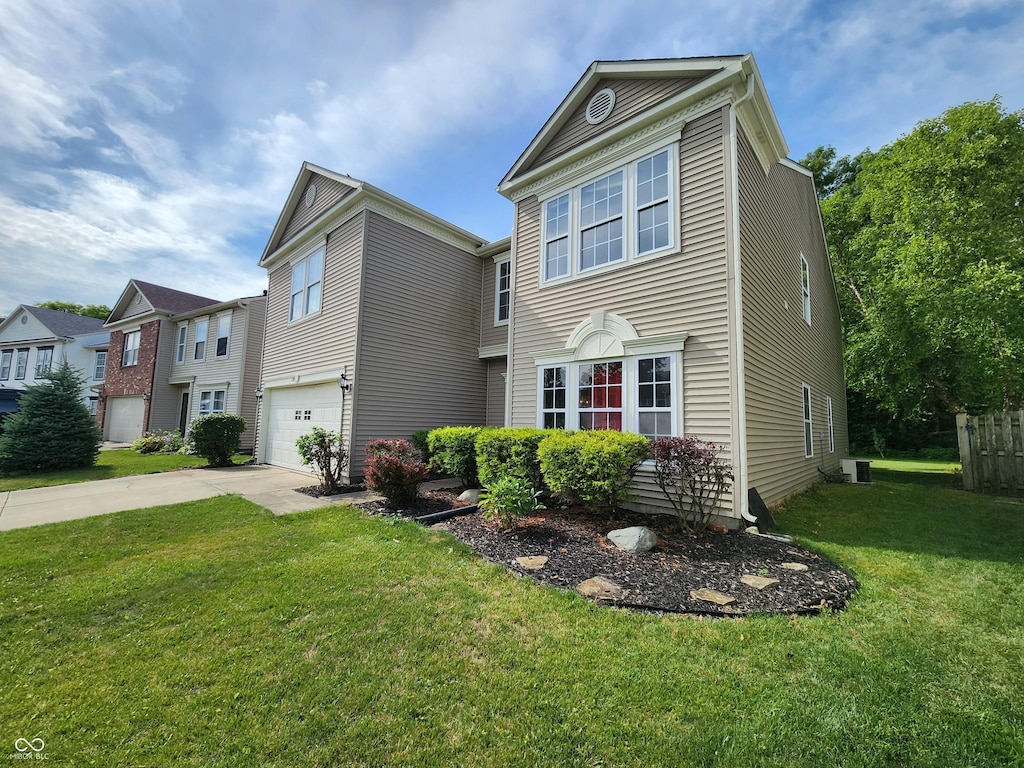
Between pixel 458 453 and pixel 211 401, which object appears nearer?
pixel 458 453

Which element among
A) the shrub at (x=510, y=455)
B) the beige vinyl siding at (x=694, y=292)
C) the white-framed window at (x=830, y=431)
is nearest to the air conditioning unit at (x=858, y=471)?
the white-framed window at (x=830, y=431)

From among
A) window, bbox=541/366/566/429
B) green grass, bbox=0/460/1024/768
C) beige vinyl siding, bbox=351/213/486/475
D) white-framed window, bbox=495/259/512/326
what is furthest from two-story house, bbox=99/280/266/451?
green grass, bbox=0/460/1024/768

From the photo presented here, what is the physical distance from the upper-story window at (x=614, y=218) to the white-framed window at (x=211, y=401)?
1542 centimetres

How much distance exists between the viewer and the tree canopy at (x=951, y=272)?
1195cm

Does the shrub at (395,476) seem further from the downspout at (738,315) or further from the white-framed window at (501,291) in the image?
the white-framed window at (501,291)

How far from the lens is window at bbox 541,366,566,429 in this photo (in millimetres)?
8023

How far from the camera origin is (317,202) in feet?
38.2

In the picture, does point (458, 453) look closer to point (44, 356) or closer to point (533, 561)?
point (533, 561)

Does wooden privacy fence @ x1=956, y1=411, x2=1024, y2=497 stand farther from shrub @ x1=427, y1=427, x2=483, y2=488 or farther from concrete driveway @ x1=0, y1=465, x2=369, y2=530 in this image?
concrete driveway @ x1=0, y1=465, x2=369, y2=530

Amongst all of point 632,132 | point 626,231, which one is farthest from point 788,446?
point 632,132

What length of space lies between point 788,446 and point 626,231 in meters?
5.16

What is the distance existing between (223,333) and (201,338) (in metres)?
2.00

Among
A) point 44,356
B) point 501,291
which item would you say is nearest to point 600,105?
point 501,291

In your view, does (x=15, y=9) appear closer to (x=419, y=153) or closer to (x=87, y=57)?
(x=87, y=57)
